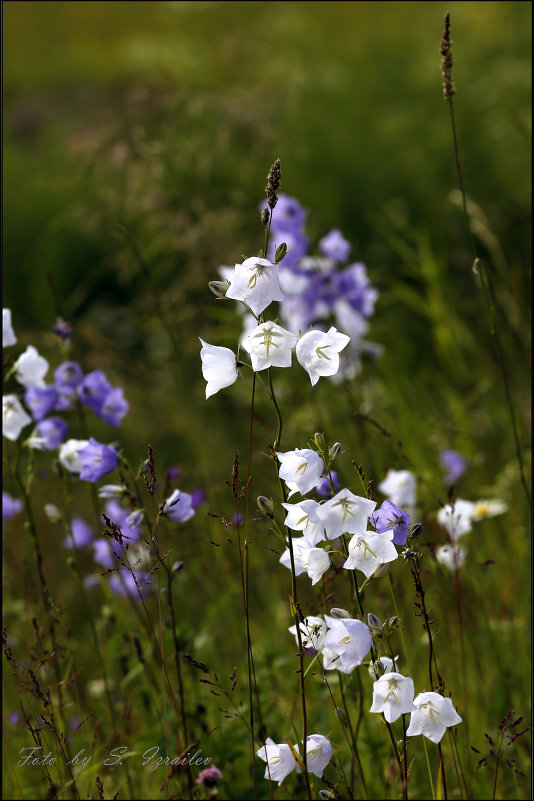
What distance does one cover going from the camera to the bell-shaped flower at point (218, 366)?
3.46 feet

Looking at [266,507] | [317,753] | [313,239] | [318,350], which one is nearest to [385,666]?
[317,753]

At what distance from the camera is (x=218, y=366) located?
1.06 meters

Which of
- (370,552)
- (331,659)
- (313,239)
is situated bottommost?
(331,659)

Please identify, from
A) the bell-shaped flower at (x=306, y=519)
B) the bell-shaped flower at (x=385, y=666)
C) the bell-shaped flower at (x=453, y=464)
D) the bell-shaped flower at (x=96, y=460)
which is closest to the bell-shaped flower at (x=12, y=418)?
the bell-shaped flower at (x=96, y=460)

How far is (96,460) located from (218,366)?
54 centimetres

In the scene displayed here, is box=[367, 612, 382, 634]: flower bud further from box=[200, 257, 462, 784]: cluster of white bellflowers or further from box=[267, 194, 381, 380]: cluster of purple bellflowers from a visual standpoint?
box=[267, 194, 381, 380]: cluster of purple bellflowers

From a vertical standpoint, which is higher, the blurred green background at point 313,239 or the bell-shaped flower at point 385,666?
the blurred green background at point 313,239

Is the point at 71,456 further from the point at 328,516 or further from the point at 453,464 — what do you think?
the point at 453,464

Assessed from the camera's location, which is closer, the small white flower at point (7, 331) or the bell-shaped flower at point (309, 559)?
the bell-shaped flower at point (309, 559)

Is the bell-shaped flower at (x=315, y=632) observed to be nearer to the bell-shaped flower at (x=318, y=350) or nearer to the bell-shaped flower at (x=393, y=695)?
the bell-shaped flower at (x=393, y=695)

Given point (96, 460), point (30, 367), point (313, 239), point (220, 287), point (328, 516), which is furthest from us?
point (313, 239)

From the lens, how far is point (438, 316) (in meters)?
3.19

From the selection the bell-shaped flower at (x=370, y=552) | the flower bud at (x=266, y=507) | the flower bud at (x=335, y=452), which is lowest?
the bell-shaped flower at (x=370, y=552)

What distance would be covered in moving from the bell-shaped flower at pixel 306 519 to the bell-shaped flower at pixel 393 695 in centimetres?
19
